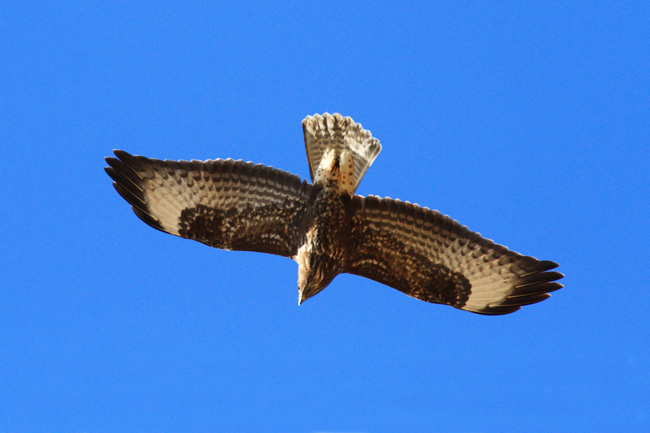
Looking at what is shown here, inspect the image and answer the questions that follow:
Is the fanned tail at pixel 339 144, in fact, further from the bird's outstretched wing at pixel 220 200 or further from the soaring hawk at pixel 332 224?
the bird's outstretched wing at pixel 220 200

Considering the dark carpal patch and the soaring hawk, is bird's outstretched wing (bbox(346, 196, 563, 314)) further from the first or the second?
the dark carpal patch

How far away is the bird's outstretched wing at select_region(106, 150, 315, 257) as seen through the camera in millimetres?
9156

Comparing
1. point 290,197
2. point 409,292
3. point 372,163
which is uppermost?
point 372,163

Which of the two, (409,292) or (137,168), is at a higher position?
(137,168)

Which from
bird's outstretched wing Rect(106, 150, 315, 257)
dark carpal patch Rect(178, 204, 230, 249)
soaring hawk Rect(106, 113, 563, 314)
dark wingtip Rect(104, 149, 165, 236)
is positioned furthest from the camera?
dark carpal patch Rect(178, 204, 230, 249)

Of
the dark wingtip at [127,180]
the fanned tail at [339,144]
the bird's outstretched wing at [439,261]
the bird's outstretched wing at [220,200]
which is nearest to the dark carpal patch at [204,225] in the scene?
the bird's outstretched wing at [220,200]

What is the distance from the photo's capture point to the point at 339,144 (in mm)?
9383

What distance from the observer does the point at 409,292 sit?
30.9ft

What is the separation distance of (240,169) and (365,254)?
184 cm

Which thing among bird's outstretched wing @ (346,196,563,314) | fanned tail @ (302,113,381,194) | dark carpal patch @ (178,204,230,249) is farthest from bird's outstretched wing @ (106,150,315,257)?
bird's outstretched wing @ (346,196,563,314)

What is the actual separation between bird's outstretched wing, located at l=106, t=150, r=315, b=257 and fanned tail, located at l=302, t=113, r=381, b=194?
451mm

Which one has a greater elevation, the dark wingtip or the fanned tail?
the fanned tail

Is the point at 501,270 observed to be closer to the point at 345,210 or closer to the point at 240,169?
the point at 345,210

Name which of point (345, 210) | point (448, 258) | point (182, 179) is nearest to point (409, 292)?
point (448, 258)
